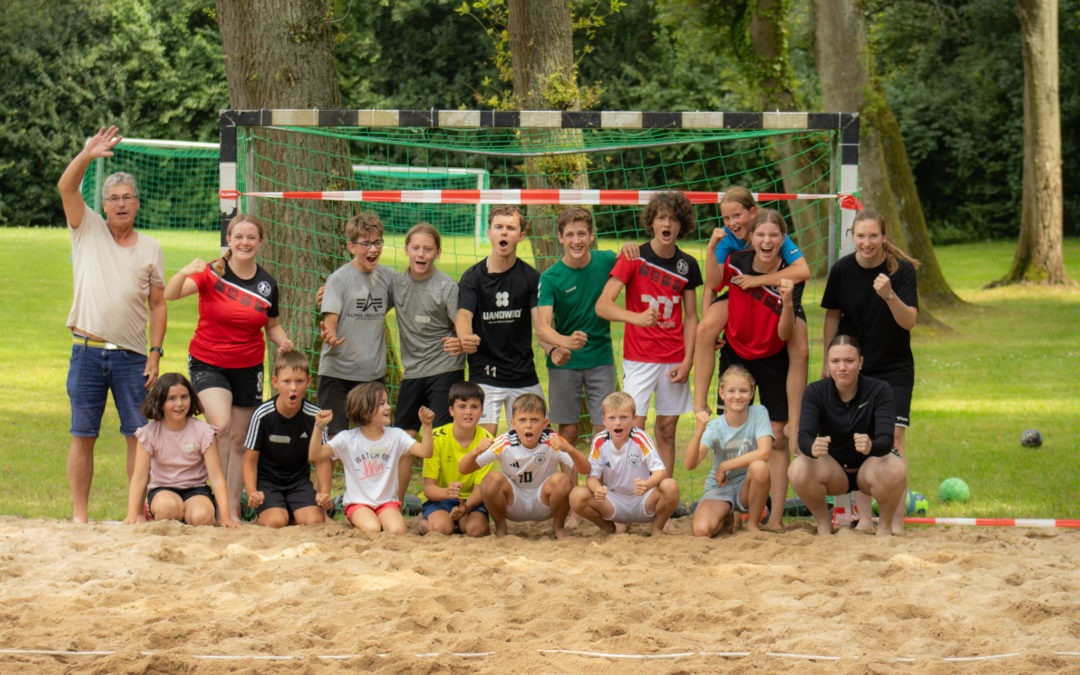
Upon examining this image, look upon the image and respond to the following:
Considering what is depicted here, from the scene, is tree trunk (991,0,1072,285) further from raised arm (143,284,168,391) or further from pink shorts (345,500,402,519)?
raised arm (143,284,168,391)

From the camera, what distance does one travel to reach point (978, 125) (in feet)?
104

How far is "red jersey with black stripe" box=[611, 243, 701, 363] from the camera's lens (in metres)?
7.09

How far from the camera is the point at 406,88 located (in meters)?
38.4

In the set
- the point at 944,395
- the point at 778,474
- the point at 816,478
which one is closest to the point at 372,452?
the point at 778,474

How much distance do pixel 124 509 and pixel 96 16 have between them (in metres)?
29.8

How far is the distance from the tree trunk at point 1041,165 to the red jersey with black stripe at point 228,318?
56.4ft

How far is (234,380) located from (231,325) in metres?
0.31

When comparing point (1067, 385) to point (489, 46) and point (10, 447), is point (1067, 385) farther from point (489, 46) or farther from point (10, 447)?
point (489, 46)

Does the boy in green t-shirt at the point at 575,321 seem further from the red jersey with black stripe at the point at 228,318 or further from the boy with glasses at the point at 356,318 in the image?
the red jersey with black stripe at the point at 228,318

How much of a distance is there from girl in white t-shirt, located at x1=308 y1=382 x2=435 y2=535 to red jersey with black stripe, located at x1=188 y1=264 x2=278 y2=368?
621mm

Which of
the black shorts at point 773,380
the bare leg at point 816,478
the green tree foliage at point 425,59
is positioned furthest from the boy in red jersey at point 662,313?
the green tree foliage at point 425,59

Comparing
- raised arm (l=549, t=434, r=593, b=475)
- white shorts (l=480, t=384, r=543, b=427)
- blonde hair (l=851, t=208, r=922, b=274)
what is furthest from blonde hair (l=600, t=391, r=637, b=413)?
blonde hair (l=851, t=208, r=922, b=274)

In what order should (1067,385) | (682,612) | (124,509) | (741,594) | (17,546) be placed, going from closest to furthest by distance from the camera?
1. (682,612)
2. (741,594)
3. (17,546)
4. (124,509)
5. (1067,385)

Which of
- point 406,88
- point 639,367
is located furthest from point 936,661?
point 406,88
